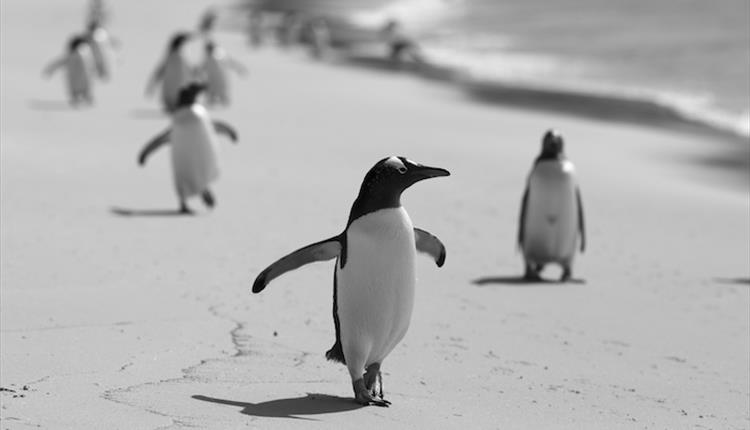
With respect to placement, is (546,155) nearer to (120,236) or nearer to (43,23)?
(120,236)

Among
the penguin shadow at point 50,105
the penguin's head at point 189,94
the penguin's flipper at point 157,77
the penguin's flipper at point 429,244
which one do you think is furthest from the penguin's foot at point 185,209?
the penguin's flipper at point 157,77

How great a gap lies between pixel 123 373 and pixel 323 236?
4197mm

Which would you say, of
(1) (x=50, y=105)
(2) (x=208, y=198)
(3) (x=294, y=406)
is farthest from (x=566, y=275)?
(1) (x=50, y=105)

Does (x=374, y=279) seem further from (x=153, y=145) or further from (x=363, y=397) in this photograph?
(x=153, y=145)

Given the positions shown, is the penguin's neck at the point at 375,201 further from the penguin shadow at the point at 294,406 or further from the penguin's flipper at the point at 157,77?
the penguin's flipper at the point at 157,77

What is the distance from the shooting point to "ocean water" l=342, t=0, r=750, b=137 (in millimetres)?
22906

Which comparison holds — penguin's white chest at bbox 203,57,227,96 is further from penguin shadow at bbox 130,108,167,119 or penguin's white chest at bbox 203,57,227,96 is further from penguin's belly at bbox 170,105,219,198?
penguin's belly at bbox 170,105,219,198

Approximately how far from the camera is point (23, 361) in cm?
563

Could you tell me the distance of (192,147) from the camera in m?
10.7

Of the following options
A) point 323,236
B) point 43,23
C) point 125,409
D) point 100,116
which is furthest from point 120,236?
point 43,23

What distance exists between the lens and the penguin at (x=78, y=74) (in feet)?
57.6

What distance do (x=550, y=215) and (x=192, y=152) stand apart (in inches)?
118

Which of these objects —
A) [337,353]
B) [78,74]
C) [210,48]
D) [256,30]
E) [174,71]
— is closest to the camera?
[337,353]

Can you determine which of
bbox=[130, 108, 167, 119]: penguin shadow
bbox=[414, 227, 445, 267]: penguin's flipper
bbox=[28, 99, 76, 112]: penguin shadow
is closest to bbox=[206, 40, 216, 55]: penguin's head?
bbox=[130, 108, 167, 119]: penguin shadow
